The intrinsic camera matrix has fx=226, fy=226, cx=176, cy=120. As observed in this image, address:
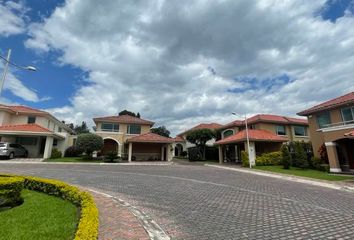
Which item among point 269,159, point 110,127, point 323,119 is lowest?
point 269,159

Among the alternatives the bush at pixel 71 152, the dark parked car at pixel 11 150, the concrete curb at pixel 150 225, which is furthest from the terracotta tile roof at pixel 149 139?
the concrete curb at pixel 150 225

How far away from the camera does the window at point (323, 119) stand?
81.8 feet

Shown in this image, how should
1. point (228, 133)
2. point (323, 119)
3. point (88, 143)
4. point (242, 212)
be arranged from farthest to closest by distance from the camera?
1. point (228, 133)
2. point (88, 143)
3. point (323, 119)
4. point (242, 212)

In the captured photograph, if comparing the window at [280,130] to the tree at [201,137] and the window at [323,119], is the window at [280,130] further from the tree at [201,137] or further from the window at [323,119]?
the tree at [201,137]

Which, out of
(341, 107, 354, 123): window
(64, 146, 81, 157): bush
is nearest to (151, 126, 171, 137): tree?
(64, 146, 81, 157): bush

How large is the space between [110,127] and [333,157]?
30.8m

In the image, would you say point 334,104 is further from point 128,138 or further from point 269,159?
point 128,138

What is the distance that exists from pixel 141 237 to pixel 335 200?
32.3 feet

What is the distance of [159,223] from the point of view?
6.98 meters

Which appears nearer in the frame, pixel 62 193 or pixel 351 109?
pixel 62 193

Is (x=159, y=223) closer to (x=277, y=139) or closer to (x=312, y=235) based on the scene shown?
(x=312, y=235)

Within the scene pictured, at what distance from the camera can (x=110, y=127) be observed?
3778cm

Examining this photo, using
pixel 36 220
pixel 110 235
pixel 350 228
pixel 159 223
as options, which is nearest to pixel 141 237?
pixel 110 235

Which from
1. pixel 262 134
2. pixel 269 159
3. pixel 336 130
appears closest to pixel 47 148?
pixel 269 159
